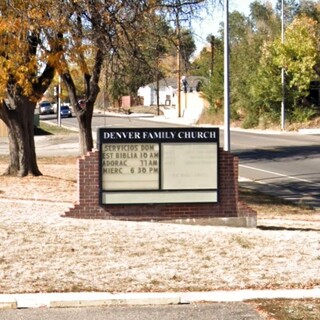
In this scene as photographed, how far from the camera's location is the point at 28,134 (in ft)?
77.3

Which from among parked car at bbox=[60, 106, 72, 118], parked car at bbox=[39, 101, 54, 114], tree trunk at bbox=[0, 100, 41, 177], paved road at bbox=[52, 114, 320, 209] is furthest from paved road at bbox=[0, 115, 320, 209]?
parked car at bbox=[39, 101, 54, 114]

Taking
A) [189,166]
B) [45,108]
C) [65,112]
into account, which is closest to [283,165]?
[189,166]

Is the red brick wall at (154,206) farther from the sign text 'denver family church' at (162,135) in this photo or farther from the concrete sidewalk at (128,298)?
the concrete sidewalk at (128,298)

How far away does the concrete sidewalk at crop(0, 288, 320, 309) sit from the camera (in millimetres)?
8844

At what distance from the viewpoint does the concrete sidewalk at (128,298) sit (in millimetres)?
8844

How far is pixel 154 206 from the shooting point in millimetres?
14617

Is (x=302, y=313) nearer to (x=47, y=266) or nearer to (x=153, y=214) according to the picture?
(x=47, y=266)

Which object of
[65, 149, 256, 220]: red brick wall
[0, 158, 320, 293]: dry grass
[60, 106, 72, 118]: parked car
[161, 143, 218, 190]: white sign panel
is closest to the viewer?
[0, 158, 320, 293]: dry grass

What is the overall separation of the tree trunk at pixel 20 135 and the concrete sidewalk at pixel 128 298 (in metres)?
14.3

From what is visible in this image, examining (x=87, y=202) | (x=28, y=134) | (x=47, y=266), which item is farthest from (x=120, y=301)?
(x=28, y=134)

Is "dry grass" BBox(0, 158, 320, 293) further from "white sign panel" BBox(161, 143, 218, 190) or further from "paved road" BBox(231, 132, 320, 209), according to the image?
"paved road" BBox(231, 132, 320, 209)

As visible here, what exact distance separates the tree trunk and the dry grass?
31.8 feet

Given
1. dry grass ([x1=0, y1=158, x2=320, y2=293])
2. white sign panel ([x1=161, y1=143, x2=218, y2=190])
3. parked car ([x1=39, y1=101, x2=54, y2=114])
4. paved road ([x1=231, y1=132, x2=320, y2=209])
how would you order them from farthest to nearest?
1. parked car ([x1=39, y1=101, x2=54, y2=114])
2. paved road ([x1=231, y1=132, x2=320, y2=209])
3. white sign panel ([x1=161, y1=143, x2=218, y2=190])
4. dry grass ([x1=0, y1=158, x2=320, y2=293])


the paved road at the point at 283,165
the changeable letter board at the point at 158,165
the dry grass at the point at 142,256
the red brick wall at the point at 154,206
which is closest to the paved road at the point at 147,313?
the dry grass at the point at 142,256
